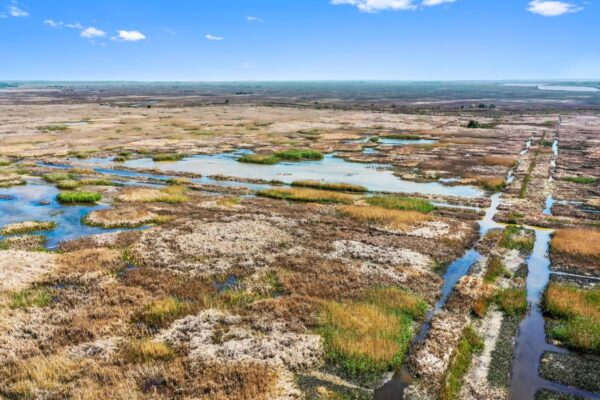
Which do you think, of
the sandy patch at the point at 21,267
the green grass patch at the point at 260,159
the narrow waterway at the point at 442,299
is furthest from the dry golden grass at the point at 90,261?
the green grass patch at the point at 260,159

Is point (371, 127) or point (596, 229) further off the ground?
point (371, 127)

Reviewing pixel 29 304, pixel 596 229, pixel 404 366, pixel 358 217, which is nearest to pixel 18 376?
pixel 29 304

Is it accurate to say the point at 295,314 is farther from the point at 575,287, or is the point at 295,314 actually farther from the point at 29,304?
the point at 575,287

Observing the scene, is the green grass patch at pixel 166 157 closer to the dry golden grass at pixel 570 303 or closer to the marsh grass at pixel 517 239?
the marsh grass at pixel 517 239

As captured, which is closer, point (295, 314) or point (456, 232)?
point (295, 314)

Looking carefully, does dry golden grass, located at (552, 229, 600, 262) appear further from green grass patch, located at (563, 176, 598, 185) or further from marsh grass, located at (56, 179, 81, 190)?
marsh grass, located at (56, 179, 81, 190)
